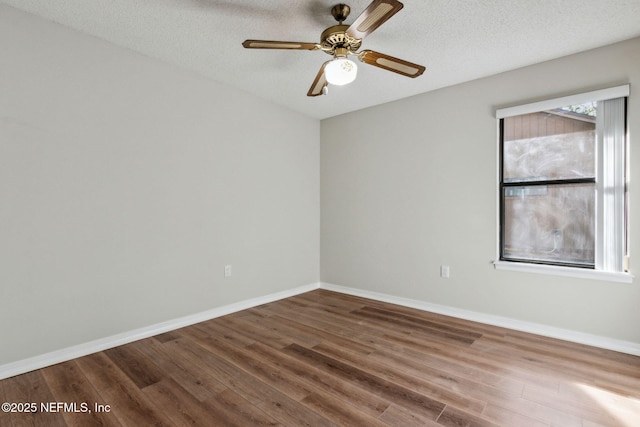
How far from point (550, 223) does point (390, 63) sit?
84.7 inches

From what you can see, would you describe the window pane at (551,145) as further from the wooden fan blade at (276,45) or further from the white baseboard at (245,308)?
the wooden fan blade at (276,45)

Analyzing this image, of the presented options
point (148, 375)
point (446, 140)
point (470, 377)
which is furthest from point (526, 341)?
point (148, 375)

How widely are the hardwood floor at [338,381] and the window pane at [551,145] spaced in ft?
5.08

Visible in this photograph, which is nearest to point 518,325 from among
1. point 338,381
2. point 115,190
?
point 338,381

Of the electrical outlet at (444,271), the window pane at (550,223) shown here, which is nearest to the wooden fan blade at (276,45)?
the window pane at (550,223)

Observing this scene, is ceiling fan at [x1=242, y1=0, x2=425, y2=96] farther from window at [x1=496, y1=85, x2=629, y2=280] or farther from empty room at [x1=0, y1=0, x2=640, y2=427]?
window at [x1=496, y1=85, x2=629, y2=280]

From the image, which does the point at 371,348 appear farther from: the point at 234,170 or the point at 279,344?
the point at 234,170

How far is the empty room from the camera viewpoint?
80.1 inches

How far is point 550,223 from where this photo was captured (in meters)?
2.95

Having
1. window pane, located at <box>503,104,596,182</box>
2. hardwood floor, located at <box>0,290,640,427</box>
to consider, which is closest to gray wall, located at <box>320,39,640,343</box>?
window pane, located at <box>503,104,596,182</box>

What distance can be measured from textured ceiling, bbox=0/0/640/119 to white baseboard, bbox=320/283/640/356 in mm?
2474

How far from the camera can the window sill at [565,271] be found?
256 centimetres

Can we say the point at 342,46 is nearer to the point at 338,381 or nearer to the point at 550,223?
the point at 338,381

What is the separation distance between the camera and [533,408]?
1.83 metres
